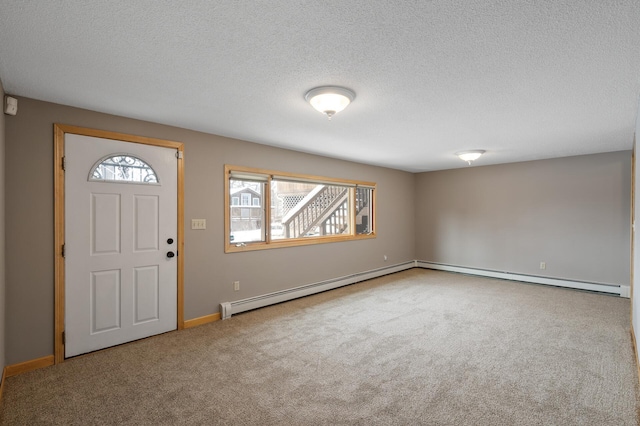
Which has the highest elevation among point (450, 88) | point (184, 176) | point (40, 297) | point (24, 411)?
point (450, 88)

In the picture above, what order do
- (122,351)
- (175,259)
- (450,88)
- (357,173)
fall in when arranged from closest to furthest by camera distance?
(450,88) → (122,351) → (175,259) → (357,173)

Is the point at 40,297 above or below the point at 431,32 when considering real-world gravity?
below

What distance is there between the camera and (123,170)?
10.2 ft

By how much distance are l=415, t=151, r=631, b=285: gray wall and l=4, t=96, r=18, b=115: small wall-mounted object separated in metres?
6.70

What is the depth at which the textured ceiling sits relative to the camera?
5.04ft

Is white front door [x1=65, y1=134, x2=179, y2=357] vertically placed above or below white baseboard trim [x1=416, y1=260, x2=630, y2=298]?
above

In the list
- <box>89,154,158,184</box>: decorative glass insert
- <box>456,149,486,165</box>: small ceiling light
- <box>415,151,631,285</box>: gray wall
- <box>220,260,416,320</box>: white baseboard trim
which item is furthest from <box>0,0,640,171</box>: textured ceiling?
<box>220,260,416,320</box>: white baseboard trim

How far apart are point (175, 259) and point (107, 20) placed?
246cm

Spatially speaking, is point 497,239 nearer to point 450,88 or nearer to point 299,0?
point 450,88

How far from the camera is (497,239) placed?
6.07 metres

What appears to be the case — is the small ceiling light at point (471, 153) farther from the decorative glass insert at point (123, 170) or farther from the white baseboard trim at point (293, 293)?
the decorative glass insert at point (123, 170)

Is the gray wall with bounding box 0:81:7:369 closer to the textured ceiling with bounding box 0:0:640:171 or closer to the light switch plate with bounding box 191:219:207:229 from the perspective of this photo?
the textured ceiling with bounding box 0:0:640:171

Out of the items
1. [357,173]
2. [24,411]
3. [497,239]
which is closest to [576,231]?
[497,239]

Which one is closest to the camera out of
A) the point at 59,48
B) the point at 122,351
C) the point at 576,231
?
the point at 59,48
